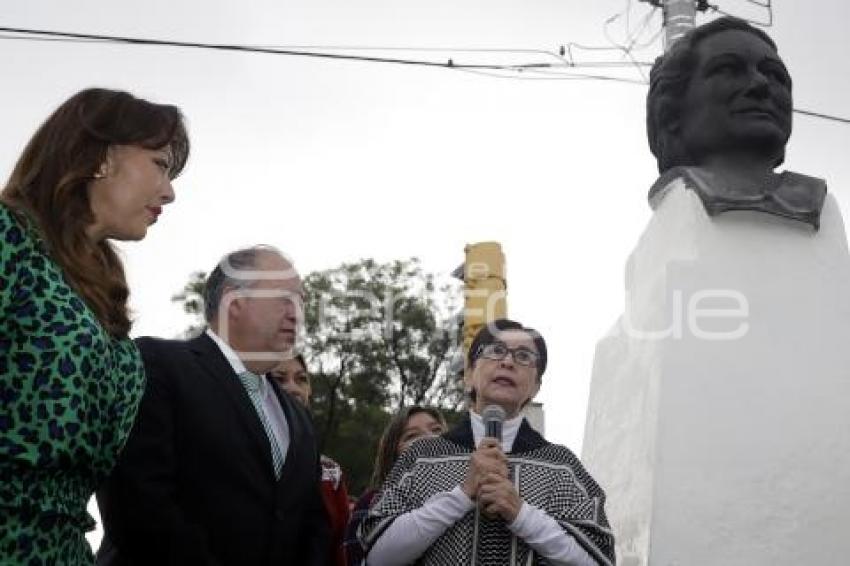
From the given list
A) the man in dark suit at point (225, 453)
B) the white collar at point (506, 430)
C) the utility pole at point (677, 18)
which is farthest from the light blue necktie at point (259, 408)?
the utility pole at point (677, 18)

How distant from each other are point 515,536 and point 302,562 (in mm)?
805

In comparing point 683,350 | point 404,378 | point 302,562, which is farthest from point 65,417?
point 404,378

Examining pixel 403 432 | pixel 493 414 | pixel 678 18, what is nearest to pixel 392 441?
pixel 403 432

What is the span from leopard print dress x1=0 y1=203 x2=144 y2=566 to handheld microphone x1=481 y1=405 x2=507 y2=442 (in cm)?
168

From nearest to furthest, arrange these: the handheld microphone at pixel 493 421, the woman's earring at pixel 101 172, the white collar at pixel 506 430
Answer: the woman's earring at pixel 101 172 < the handheld microphone at pixel 493 421 < the white collar at pixel 506 430

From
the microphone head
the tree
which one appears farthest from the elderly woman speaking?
the tree

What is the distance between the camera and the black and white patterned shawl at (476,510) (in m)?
3.29

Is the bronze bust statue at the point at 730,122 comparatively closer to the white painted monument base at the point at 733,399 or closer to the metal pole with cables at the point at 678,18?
the white painted monument base at the point at 733,399

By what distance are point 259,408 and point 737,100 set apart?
3.69m

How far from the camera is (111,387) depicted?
6.70 feet

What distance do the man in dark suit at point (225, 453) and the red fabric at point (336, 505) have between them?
25cm

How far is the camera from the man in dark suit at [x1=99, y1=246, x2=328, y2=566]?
2484 mm

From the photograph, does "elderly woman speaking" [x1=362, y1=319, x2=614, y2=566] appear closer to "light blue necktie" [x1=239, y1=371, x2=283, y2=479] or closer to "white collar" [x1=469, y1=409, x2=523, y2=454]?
"white collar" [x1=469, y1=409, x2=523, y2=454]

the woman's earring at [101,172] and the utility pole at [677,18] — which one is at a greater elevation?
the utility pole at [677,18]
